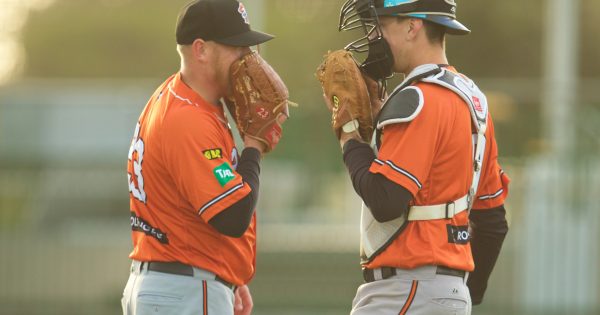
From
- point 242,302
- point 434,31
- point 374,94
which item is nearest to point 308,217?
point 242,302

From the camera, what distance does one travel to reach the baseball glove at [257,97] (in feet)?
17.4

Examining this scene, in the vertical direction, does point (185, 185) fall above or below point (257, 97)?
below

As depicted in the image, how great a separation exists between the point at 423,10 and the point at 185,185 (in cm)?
127

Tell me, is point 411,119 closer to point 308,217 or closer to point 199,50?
→ point 199,50

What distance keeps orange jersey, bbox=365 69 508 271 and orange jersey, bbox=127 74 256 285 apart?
647 mm

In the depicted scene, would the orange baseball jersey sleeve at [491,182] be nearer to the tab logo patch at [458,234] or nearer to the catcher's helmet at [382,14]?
the tab logo patch at [458,234]

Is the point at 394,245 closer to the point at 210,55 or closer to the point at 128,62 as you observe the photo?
the point at 210,55

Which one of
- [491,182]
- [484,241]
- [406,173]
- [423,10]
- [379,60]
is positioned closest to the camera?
[406,173]

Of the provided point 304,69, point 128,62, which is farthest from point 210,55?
point 128,62

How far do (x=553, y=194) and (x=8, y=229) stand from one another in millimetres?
5343

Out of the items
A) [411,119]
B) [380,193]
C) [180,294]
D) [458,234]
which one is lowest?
[180,294]

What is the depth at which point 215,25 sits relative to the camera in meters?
5.27

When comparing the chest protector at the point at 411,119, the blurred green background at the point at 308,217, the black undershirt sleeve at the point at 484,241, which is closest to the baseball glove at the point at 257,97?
the chest protector at the point at 411,119

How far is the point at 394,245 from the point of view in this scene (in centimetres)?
504
